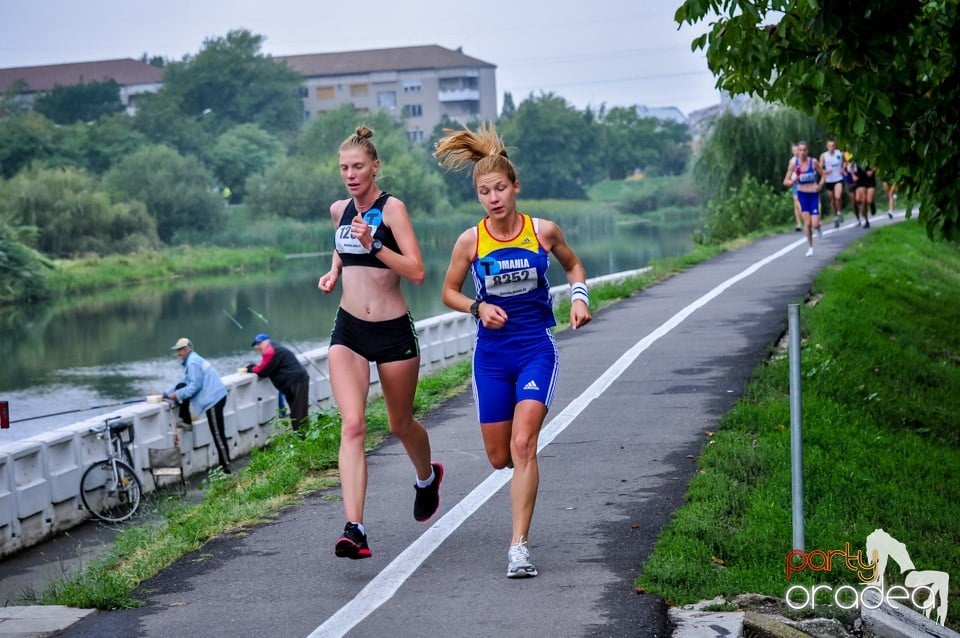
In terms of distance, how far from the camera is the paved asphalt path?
254 inches

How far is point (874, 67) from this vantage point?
10242mm

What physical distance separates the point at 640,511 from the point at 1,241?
7020 cm

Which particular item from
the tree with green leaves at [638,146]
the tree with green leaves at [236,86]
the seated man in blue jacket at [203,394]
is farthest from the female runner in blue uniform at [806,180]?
the tree with green leaves at [638,146]

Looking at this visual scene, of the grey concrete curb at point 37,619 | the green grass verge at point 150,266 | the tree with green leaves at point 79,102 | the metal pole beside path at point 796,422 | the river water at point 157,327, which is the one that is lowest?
the river water at point 157,327

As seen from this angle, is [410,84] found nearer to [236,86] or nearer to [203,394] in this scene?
[236,86]

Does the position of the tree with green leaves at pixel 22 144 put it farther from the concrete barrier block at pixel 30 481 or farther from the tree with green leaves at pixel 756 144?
the concrete barrier block at pixel 30 481

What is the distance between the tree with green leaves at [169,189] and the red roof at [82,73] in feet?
194

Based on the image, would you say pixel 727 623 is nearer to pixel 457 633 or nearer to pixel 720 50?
pixel 457 633

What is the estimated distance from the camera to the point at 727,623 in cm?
601

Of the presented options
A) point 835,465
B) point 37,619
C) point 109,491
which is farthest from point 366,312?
point 109,491

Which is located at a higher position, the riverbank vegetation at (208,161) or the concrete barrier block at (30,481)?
the riverbank vegetation at (208,161)

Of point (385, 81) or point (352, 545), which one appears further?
point (385, 81)

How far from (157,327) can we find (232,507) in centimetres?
5701

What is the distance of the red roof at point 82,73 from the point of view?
167 meters
